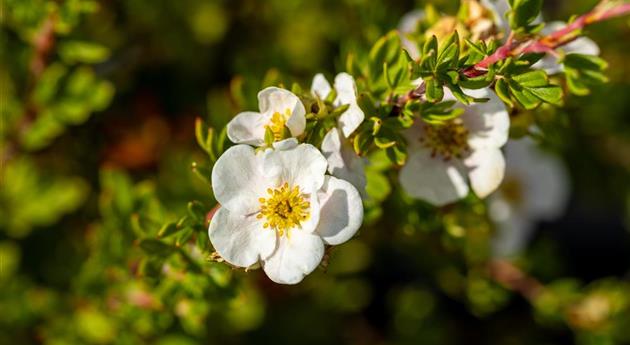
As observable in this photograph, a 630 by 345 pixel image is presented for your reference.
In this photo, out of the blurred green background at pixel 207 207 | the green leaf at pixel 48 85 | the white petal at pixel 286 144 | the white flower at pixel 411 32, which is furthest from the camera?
the green leaf at pixel 48 85

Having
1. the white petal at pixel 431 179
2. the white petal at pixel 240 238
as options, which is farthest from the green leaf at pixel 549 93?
the white petal at pixel 240 238

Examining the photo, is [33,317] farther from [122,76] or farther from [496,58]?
[496,58]

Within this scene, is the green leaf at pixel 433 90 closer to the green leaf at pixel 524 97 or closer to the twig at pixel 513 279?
the green leaf at pixel 524 97

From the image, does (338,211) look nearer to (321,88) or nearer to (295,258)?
(295,258)

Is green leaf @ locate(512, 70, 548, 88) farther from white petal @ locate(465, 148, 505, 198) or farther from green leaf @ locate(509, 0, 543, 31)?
white petal @ locate(465, 148, 505, 198)

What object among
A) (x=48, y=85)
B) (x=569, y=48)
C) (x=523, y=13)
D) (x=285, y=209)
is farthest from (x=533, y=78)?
(x=48, y=85)

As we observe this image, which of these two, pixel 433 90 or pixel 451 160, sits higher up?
pixel 433 90
